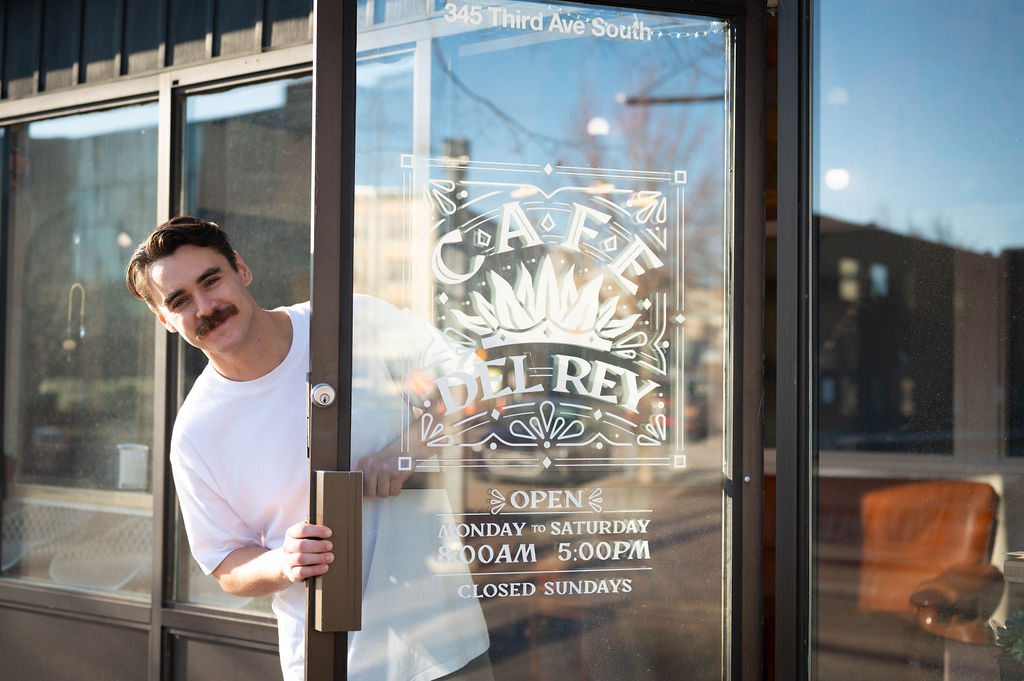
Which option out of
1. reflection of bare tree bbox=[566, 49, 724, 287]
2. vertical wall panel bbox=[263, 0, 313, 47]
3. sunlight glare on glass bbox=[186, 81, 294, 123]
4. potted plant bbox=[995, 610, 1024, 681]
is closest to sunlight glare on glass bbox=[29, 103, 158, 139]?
sunlight glare on glass bbox=[186, 81, 294, 123]

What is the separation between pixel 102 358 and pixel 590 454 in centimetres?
235

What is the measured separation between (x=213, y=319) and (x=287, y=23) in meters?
1.42

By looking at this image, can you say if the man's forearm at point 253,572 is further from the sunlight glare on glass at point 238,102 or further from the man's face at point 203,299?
the sunlight glare on glass at point 238,102

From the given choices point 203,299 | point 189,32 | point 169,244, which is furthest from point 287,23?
point 203,299

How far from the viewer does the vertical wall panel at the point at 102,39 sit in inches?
143

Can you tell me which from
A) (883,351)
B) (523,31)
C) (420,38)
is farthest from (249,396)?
(883,351)

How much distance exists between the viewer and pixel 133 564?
363cm

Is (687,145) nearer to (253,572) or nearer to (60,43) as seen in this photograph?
(253,572)

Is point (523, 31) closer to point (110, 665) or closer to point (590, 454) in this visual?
point (590, 454)

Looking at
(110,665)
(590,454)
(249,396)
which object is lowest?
(110,665)

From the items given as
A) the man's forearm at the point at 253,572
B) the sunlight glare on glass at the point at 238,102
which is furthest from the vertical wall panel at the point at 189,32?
the man's forearm at the point at 253,572

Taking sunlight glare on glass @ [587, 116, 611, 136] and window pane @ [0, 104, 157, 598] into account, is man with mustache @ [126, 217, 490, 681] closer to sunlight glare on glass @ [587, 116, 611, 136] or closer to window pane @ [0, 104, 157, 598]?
sunlight glare on glass @ [587, 116, 611, 136]

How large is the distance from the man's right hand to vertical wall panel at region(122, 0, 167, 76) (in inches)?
90.9

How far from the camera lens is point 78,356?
149 inches
